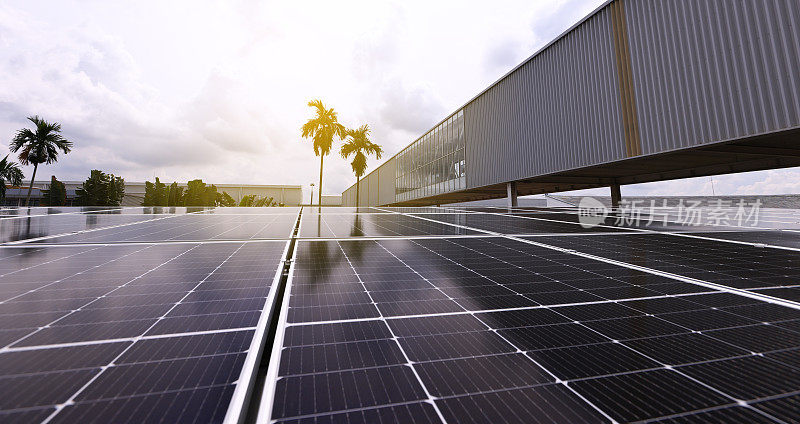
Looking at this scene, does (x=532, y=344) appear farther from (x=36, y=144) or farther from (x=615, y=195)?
(x=36, y=144)

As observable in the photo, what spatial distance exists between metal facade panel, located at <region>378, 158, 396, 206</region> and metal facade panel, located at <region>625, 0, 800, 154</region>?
44.0m

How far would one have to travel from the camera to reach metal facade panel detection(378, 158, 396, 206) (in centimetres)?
5753

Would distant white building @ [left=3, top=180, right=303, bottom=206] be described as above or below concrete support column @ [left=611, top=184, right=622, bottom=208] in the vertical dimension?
above

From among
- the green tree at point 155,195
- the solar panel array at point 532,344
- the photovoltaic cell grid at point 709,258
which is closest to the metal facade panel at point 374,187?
the green tree at point 155,195

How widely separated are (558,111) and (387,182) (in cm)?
4429

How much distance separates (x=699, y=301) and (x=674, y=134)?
525 inches

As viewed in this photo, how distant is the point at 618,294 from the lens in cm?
421

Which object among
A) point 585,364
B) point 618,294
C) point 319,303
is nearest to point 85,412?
point 319,303

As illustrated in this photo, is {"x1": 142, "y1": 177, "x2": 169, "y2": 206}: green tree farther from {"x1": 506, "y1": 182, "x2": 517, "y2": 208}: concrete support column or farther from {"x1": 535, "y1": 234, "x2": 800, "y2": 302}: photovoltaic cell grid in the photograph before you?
{"x1": 535, "y1": 234, "x2": 800, "y2": 302}: photovoltaic cell grid

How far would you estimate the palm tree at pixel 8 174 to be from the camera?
37259 millimetres

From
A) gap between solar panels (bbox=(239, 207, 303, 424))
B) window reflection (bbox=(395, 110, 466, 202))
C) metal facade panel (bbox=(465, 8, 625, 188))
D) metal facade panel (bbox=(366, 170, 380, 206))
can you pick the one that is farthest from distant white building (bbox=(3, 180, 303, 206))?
gap between solar panels (bbox=(239, 207, 303, 424))

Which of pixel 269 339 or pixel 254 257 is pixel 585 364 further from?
pixel 254 257

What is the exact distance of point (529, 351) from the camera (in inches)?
107

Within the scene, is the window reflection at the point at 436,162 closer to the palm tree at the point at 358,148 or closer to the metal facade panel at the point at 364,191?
the palm tree at the point at 358,148
